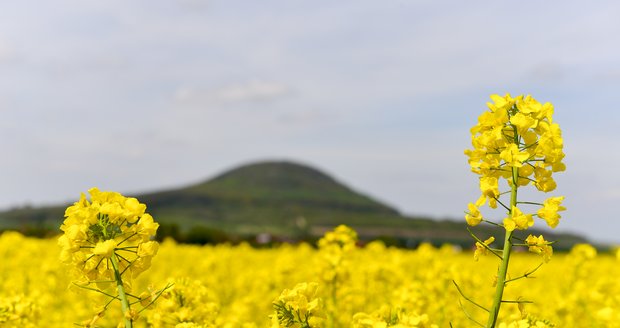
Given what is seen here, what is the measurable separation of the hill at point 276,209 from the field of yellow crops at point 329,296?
92.9 feet

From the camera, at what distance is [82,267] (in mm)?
2844

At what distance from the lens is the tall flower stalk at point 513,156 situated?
112 inches

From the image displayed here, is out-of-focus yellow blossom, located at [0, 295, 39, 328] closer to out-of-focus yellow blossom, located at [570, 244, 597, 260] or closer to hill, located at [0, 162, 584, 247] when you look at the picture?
out-of-focus yellow blossom, located at [570, 244, 597, 260]

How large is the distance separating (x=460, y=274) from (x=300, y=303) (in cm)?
485

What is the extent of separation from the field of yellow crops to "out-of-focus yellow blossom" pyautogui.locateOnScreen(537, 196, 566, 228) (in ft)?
1.02

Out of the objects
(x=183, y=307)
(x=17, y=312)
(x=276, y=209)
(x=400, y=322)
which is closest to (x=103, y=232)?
(x=400, y=322)

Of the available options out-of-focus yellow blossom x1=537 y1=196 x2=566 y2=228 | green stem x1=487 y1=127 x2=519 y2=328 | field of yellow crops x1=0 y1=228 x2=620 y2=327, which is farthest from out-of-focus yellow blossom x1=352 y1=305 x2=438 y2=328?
out-of-focus yellow blossom x1=537 y1=196 x2=566 y2=228

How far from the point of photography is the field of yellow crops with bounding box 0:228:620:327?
11.7 ft

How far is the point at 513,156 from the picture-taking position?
9.20ft

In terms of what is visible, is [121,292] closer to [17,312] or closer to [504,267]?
[504,267]

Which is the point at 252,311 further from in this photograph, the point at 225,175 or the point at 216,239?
the point at 225,175

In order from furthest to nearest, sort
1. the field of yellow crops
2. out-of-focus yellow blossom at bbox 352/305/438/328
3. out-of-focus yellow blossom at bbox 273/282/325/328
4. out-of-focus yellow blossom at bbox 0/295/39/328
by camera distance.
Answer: out-of-focus yellow blossom at bbox 0/295/39/328 → the field of yellow crops → out-of-focus yellow blossom at bbox 273/282/325/328 → out-of-focus yellow blossom at bbox 352/305/438/328

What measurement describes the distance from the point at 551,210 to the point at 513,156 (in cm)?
33

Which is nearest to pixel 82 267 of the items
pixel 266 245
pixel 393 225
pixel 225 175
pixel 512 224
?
pixel 512 224
